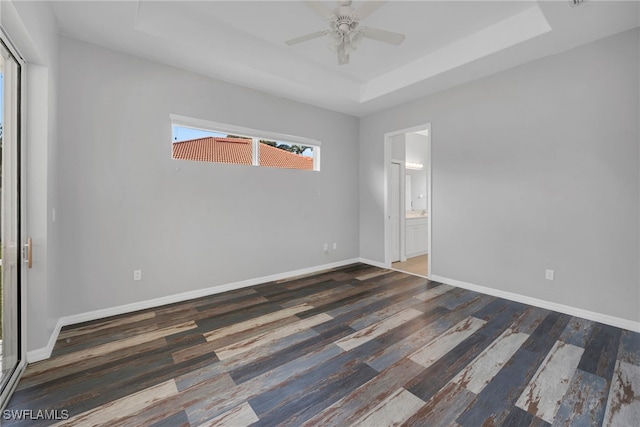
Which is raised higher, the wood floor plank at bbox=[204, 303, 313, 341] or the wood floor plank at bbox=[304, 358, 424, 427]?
the wood floor plank at bbox=[204, 303, 313, 341]

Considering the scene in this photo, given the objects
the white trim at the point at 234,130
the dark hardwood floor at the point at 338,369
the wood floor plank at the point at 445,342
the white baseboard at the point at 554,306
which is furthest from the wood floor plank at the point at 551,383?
the white trim at the point at 234,130

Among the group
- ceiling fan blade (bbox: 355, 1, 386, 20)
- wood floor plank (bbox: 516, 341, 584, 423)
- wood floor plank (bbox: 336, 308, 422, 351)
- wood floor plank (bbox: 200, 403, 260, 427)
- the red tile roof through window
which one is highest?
ceiling fan blade (bbox: 355, 1, 386, 20)

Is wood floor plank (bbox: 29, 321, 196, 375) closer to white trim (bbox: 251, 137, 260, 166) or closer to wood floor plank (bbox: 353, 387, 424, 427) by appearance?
wood floor plank (bbox: 353, 387, 424, 427)

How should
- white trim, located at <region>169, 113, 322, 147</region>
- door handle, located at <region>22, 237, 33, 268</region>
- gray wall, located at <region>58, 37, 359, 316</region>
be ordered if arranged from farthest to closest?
1. white trim, located at <region>169, 113, 322, 147</region>
2. gray wall, located at <region>58, 37, 359, 316</region>
3. door handle, located at <region>22, 237, 33, 268</region>

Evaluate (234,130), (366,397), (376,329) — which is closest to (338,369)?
(366,397)

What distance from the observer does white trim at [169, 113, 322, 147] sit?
3.28 meters

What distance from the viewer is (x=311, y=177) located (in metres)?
4.55

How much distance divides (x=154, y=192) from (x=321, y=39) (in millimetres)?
2588

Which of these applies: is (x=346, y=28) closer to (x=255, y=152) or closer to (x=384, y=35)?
(x=384, y=35)

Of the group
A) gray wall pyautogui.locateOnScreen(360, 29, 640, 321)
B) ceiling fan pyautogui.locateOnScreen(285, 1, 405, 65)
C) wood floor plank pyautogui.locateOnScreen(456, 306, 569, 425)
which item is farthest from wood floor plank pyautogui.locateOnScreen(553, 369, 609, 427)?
ceiling fan pyautogui.locateOnScreen(285, 1, 405, 65)

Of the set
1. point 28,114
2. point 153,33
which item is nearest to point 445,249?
point 153,33

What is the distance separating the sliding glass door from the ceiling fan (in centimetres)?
203

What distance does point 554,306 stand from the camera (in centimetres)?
300

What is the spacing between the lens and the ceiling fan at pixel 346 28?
6.97 ft
